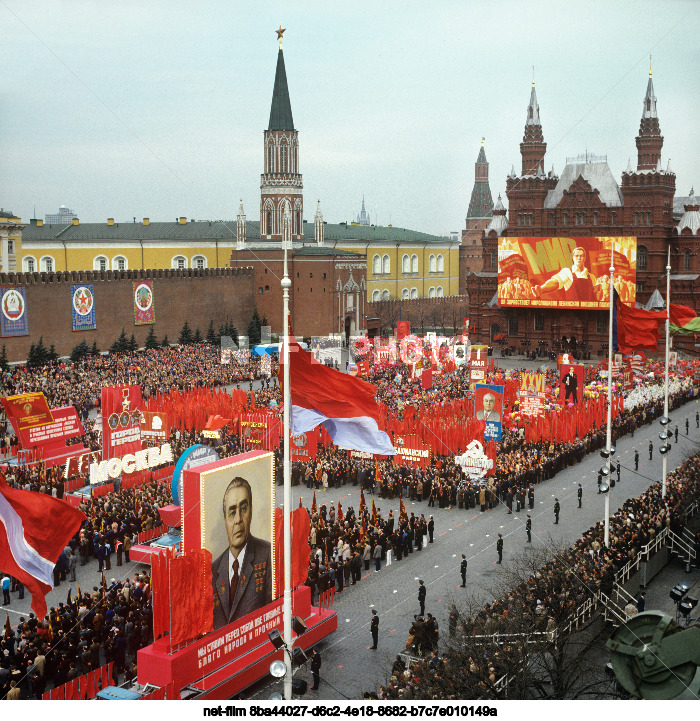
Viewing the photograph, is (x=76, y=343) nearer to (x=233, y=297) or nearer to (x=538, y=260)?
(x=233, y=297)

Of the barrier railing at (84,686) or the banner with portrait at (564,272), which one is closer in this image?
the barrier railing at (84,686)

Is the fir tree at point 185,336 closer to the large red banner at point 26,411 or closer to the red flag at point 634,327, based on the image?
the large red banner at point 26,411

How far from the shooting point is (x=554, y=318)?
62781mm

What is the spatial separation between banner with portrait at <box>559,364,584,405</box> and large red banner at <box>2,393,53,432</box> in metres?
18.5

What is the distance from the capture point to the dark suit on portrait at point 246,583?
45.1ft

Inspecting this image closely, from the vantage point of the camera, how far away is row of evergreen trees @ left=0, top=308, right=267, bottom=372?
51216mm

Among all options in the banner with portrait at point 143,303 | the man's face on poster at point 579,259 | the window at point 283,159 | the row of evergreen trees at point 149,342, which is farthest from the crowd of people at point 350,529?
the window at point 283,159

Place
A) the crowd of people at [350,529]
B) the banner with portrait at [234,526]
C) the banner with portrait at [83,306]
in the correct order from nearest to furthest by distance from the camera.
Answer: the banner with portrait at [234,526]
the crowd of people at [350,529]
the banner with portrait at [83,306]

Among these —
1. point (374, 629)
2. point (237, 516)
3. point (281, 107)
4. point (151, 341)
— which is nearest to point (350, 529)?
point (374, 629)

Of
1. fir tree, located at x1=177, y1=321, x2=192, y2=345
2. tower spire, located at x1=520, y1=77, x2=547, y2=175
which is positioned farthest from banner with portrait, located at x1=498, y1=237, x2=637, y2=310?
fir tree, located at x1=177, y1=321, x2=192, y2=345

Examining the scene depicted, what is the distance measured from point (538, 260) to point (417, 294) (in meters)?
32.2

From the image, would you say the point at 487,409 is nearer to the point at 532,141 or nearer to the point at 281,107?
the point at 281,107

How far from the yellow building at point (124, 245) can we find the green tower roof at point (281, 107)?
20127 mm
